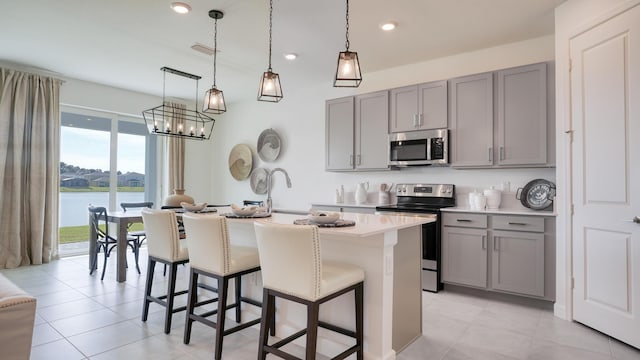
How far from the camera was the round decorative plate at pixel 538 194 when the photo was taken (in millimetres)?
3547

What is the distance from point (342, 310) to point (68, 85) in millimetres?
5479

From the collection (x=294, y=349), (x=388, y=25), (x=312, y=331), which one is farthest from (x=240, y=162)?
(x=312, y=331)

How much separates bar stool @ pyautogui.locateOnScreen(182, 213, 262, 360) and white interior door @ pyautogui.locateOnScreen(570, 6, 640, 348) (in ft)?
8.61

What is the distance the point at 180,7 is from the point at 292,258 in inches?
100

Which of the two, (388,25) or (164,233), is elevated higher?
(388,25)

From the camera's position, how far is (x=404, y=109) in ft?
14.3

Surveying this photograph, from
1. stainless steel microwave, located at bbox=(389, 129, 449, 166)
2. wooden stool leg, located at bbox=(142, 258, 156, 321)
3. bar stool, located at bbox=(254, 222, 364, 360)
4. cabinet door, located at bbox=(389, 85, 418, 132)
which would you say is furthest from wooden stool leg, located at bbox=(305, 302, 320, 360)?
cabinet door, located at bbox=(389, 85, 418, 132)

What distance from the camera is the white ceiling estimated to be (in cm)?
315

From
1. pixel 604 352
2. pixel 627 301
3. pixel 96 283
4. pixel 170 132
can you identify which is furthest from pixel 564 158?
pixel 96 283

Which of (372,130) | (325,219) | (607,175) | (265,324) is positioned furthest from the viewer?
(372,130)

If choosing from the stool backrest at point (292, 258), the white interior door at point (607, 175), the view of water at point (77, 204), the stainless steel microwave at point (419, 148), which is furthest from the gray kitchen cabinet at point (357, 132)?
the view of water at point (77, 204)

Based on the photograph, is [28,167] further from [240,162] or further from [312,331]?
[312,331]

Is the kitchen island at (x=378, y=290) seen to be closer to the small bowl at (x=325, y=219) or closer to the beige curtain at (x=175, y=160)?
the small bowl at (x=325, y=219)

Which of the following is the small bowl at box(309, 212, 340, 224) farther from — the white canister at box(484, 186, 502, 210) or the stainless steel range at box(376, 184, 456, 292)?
the white canister at box(484, 186, 502, 210)
